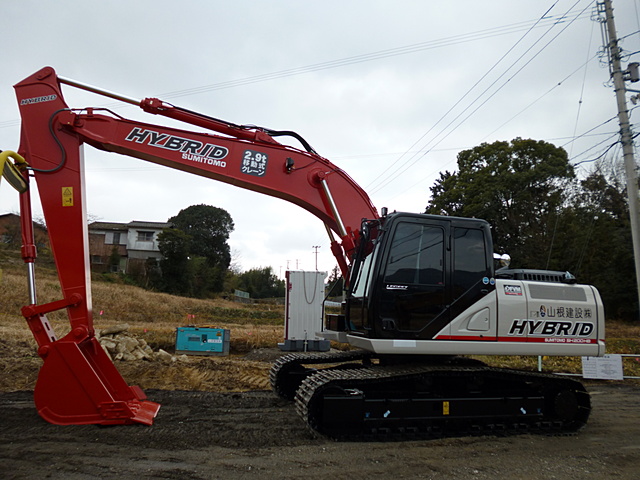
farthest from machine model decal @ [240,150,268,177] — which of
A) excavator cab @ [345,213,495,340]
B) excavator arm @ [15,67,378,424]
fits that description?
excavator cab @ [345,213,495,340]

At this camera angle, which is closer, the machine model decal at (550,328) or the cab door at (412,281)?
the cab door at (412,281)

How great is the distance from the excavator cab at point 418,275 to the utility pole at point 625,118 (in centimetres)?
882

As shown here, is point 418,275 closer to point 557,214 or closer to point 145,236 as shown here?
point 557,214

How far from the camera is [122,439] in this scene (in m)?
5.13

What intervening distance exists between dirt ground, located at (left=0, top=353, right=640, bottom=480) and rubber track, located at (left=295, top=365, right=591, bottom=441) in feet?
0.56

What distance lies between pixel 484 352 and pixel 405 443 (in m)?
1.40

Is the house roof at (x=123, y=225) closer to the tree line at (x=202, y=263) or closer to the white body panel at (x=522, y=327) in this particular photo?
the tree line at (x=202, y=263)

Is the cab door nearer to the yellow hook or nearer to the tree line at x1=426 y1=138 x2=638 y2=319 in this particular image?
the yellow hook

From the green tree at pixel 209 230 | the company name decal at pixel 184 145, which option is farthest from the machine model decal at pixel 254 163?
the green tree at pixel 209 230

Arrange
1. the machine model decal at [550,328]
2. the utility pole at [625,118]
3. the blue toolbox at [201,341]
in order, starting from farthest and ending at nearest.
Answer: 1. the blue toolbox at [201,341]
2. the utility pole at [625,118]
3. the machine model decal at [550,328]

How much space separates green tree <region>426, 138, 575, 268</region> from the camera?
30625 millimetres

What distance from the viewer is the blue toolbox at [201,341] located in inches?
583

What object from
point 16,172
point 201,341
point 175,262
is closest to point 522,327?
point 16,172

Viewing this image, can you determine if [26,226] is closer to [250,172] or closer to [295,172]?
[250,172]
